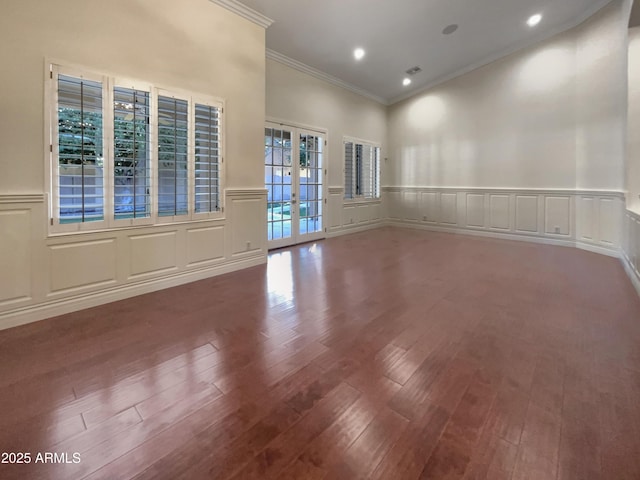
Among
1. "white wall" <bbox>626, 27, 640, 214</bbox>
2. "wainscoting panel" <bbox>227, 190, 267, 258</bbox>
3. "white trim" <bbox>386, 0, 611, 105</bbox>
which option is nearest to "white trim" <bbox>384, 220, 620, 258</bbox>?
"white wall" <bbox>626, 27, 640, 214</bbox>

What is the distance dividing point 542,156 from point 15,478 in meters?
7.84

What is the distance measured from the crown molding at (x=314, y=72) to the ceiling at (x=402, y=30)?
0.06m

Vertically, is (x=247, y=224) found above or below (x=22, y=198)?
below

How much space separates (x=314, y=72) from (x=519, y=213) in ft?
16.8

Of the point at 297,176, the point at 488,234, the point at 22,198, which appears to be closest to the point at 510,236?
the point at 488,234

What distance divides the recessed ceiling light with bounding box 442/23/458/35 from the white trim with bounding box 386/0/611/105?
1690 millimetres

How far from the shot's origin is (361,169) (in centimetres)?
781

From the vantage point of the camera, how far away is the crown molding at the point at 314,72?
5.40 m

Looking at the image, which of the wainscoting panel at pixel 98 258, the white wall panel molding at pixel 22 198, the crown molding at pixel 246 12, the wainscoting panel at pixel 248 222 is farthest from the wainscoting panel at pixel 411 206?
the white wall panel molding at pixel 22 198

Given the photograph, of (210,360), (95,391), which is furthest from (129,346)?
(210,360)

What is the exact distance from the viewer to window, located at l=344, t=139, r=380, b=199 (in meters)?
7.36

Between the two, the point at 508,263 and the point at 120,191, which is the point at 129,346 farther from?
the point at 508,263

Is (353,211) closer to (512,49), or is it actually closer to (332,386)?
(512,49)

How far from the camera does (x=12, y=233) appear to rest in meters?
2.56
